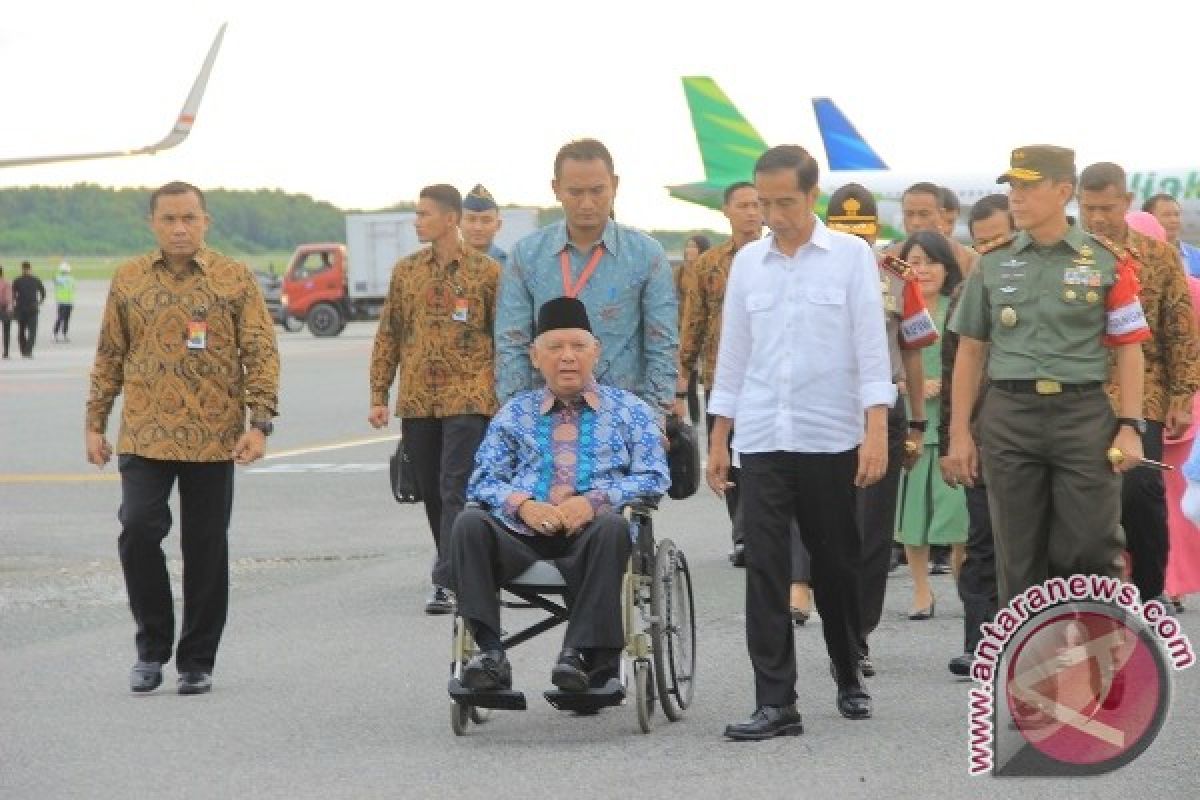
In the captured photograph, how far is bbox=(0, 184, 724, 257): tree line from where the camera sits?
184m

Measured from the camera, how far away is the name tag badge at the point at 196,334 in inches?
345

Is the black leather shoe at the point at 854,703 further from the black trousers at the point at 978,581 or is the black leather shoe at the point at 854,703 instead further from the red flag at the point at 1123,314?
the red flag at the point at 1123,314

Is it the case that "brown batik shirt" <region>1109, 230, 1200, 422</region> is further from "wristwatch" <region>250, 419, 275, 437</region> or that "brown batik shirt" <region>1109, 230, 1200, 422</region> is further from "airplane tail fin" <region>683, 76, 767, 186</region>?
"airplane tail fin" <region>683, 76, 767, 186</region>

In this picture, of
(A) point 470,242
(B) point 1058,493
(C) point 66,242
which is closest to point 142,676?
(B) point 1058,493

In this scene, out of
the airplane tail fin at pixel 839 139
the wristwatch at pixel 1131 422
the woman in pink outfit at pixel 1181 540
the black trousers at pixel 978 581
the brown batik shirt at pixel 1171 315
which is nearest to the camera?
the wristwatch at pixel 1131 422

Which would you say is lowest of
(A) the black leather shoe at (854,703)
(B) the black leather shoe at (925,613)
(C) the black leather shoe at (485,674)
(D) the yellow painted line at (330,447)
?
(D) the yellow painted line at (330,447)

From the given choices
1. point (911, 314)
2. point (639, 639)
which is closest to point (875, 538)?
point (911, 314)

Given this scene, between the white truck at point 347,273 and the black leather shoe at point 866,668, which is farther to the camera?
the white truck at point 347,273

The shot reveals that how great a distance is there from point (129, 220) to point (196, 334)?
186m

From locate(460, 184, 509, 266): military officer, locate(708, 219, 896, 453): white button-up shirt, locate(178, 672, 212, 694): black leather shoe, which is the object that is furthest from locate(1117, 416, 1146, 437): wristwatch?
locate(460, 184, 509, 266): military officer

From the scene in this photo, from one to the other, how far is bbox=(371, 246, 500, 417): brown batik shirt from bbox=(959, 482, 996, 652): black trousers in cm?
260

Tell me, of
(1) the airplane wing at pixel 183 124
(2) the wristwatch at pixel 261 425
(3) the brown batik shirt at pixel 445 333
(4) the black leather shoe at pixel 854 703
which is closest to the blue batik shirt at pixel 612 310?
(2) the wristwatch at pixel 261 425

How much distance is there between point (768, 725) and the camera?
7496mm

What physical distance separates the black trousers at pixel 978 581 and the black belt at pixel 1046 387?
1516mm
